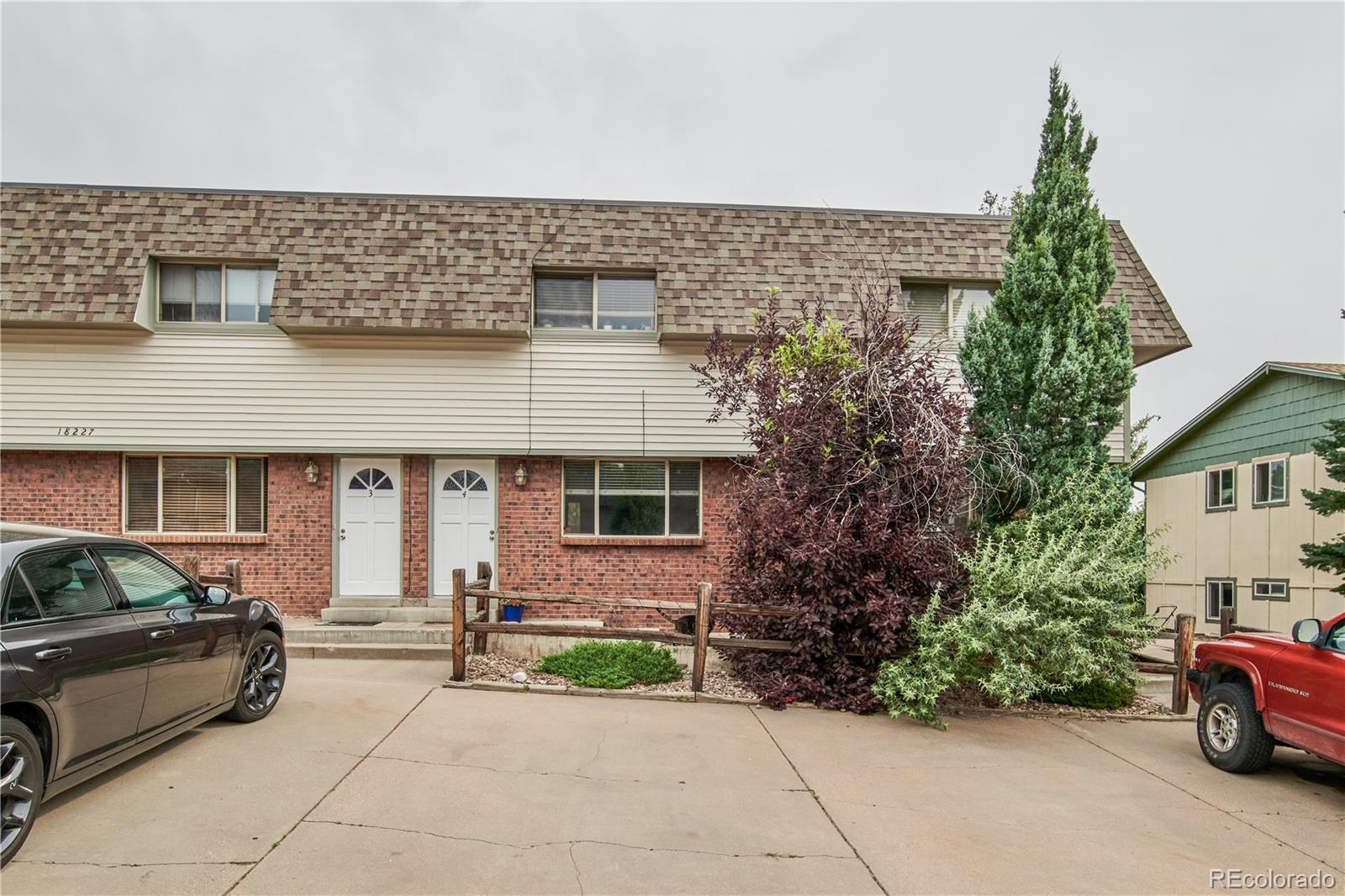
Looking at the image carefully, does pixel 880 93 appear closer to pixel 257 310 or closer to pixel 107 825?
pixel 257 310

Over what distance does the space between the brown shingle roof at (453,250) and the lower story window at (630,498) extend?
7.31ft

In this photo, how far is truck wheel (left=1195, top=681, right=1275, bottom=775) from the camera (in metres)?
6.00

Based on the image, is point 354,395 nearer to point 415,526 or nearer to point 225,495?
point 415,526


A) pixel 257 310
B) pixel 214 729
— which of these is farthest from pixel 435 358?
pixel 214 729

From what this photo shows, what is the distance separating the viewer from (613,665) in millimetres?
8438

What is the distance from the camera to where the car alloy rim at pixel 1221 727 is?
622 cm

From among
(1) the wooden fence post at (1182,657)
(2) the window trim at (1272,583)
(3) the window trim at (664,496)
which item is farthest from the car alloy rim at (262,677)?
(2) the window trim at (1272,583)

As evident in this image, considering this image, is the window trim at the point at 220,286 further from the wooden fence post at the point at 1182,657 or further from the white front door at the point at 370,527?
the wooden fence post at the point at 1182,657

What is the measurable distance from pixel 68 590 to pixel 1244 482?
1879 centimetres

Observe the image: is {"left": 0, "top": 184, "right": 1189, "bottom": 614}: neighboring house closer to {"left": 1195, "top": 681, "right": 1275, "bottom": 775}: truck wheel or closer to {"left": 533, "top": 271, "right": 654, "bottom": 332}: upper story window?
{"left": 533, "top": 271, "right": 654, "bottom": 332}: upper story window

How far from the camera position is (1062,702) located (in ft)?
27.8

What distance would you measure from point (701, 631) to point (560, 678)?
1.62 metres

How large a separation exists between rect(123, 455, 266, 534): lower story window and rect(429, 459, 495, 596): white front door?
257 centimetres


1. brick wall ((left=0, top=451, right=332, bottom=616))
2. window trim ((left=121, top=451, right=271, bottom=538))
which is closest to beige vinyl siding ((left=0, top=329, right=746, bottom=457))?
window trim ((left=121, top=451, right=271, bottom=538))
